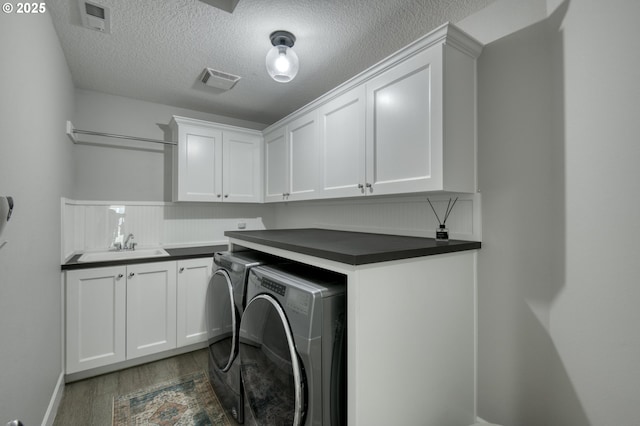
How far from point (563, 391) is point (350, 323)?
1.06 meters

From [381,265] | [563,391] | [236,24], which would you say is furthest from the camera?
[236,24]

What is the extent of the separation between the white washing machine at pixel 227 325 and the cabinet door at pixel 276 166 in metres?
1.02

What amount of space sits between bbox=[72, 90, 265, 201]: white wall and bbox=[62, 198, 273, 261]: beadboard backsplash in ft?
0.37

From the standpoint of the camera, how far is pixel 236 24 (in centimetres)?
172

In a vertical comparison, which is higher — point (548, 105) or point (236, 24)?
point (236, 24)

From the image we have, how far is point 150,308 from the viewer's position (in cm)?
238

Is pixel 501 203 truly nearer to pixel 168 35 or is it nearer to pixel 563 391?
pixel 563 391

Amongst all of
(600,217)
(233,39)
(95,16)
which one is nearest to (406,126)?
(600,217)

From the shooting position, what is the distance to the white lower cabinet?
212 cm

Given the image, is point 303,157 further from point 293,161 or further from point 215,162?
point 215,162

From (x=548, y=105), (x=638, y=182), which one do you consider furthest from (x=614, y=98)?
(x=638, y=182)

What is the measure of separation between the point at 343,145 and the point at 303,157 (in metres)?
0.57

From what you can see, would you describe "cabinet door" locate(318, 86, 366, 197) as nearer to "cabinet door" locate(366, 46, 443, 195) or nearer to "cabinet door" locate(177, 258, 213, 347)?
"cabinet door" locate(366, 46, 443, 195)

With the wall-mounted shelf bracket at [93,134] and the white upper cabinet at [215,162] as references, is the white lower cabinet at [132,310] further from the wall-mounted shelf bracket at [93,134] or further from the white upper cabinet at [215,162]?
the wall-mounted shelf bracket at [93,134]
